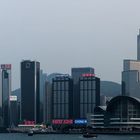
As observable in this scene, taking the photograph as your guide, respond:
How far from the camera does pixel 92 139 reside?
15400cm

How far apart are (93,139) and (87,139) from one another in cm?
228

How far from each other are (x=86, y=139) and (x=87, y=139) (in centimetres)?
56

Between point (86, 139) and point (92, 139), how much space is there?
194 centimetres

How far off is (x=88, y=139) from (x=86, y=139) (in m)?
1.00

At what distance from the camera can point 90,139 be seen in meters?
152

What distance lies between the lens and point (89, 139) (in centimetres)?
15175

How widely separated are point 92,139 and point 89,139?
242cm

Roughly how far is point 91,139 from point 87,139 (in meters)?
1.75

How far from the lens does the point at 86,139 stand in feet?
502

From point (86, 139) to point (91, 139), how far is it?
1573mm

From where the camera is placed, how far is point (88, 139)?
152000 mm

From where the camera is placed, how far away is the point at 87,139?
152 m
